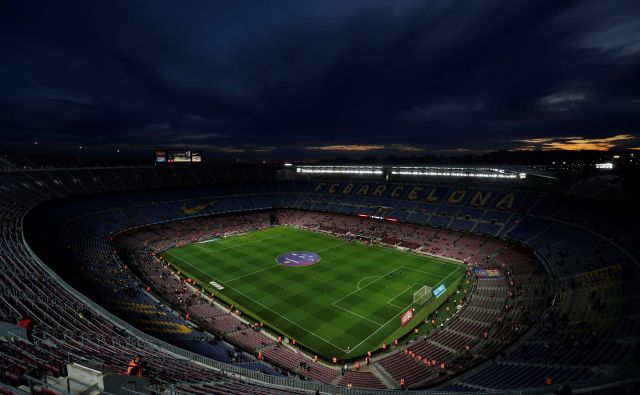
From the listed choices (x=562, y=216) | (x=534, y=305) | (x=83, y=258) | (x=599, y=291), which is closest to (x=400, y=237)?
(x=562, y=216)

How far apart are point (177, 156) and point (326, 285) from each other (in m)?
53.3

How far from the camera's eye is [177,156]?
2936 inches

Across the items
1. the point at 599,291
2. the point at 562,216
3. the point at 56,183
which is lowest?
the point at 599,291

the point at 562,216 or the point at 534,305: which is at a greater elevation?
the point at 562,216

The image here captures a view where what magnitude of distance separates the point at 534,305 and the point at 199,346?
28409 millimetres

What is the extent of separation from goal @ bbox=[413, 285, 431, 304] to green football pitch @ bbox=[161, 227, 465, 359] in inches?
18.8

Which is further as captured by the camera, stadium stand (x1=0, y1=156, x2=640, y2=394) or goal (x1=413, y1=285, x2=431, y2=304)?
goal (x1=413, y1=285, x2=431, y2=304)

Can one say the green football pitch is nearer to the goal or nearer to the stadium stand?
the goal

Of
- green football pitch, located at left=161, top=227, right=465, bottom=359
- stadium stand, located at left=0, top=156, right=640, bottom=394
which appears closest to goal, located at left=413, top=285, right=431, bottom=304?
green football pitch, located at left=161, top=227, right=465, bottom=359

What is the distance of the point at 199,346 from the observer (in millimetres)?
23078

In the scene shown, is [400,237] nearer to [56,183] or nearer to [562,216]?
[562,216]

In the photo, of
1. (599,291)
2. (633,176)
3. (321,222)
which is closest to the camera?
(599,291)

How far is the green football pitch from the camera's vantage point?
29.2 metres

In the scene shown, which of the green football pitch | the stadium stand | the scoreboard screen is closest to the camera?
the stadium stand
